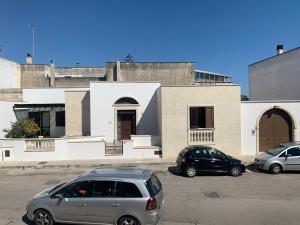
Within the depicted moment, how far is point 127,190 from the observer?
29.2ft

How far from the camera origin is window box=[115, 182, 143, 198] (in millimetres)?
8812

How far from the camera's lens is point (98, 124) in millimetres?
26906

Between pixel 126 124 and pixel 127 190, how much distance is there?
18.5 metres

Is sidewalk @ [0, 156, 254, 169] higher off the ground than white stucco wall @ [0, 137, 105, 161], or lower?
lower

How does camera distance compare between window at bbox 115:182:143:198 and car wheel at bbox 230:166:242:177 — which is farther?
car wheel at bbox 230:166:242:177

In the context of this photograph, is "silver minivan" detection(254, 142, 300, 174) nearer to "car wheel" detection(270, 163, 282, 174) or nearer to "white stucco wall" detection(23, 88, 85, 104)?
"car wheel" detection(270, 163, 282, 174)

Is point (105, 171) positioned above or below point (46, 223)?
above

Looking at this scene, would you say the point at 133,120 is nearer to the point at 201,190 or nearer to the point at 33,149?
the point at 33,149

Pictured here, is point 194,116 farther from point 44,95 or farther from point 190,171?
point 44,95

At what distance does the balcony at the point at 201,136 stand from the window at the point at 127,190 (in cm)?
1430

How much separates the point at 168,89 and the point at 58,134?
42.2 ft

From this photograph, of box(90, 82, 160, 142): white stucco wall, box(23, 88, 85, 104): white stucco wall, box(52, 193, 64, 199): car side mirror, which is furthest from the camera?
box(23, 88, 85, 104): white stucco wall

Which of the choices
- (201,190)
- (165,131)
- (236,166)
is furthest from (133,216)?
(165,131)

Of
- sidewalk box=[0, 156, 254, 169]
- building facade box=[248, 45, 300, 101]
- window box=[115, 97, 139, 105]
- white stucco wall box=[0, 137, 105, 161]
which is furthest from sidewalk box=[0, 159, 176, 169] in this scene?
building facade box=[248, 45, 300, 101]
